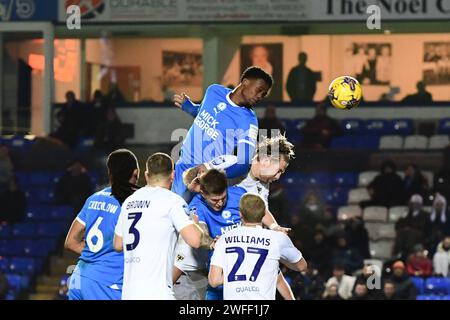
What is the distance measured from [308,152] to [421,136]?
78.7 inches

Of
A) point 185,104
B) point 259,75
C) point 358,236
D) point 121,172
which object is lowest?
point 358,236

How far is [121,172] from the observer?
10.7 m

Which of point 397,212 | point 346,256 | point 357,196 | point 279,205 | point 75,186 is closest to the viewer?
point 346,256

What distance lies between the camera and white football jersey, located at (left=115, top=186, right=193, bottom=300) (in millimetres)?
9961

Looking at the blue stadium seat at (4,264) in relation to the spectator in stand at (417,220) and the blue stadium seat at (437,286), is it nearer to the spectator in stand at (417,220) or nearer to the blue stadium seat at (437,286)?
the spectator in stand at (417,220)

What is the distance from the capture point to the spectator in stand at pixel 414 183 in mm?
Answer: 21250

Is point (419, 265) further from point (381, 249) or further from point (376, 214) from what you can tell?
point (376, 214)

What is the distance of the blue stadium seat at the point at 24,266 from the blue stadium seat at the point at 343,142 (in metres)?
5.35

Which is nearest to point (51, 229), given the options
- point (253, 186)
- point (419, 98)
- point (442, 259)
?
point (442, 259)

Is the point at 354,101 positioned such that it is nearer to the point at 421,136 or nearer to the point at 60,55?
the point at 421,136

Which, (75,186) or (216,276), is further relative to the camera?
(75,186)

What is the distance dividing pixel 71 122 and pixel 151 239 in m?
13.7
